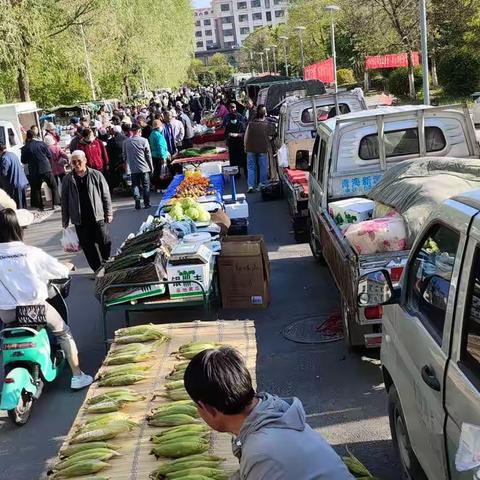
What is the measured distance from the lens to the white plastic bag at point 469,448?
253cm

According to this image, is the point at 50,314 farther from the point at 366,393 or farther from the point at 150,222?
the point at 150,222

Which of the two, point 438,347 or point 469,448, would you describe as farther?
point 438,347

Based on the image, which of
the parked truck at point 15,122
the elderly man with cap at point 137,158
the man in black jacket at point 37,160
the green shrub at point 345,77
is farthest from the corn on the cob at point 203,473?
the green shrub at point 345,77

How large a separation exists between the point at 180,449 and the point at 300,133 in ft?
35.8

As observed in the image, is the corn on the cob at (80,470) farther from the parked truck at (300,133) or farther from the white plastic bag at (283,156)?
the white plastic bag at (283,156)

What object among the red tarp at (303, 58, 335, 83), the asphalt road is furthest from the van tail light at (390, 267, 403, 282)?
the red tarp at (303, 58, 335, 83)

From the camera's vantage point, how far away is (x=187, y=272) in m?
7.15

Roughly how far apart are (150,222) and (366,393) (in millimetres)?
4537

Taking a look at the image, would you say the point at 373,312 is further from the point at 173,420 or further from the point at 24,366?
the point at 24,366

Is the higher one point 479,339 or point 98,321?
point 479,339

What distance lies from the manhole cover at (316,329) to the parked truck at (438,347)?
2.85 meters

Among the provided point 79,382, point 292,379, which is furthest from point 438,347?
point 79,382

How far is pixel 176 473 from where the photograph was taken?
3721mm

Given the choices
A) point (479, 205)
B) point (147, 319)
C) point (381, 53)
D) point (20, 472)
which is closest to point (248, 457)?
point (479, 205)
